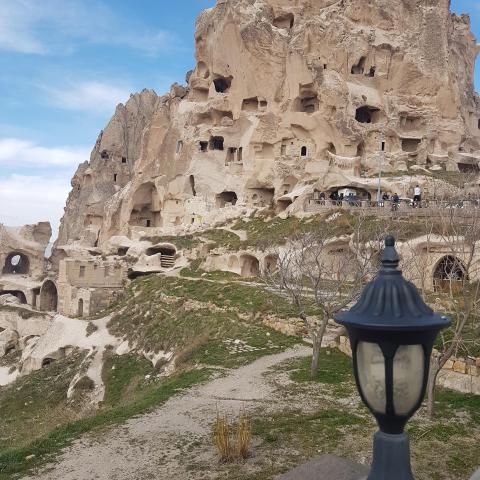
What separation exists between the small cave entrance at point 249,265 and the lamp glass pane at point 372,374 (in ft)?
98.0

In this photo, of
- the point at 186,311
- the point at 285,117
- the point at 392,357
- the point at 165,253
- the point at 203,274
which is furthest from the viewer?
the point at 285,117

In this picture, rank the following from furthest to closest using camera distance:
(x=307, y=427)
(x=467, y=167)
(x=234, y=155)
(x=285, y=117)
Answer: (x=234, y=155)
(x=467, y=167)
(x=285, y=117)
(x=307, y=427)

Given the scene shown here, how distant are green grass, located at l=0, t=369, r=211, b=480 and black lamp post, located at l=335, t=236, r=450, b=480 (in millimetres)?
7104

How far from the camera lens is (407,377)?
3.12 m

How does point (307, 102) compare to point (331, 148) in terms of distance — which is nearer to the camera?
point (331, 148)

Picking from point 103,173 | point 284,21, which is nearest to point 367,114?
point 284,21

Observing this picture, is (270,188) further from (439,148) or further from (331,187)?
(439,148)

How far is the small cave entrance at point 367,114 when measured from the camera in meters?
48.5

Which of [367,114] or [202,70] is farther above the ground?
[202,70]

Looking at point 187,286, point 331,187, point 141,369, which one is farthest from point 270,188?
point 141,369

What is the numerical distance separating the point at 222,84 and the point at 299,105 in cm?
1036

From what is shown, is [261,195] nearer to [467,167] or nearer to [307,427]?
[467,167]

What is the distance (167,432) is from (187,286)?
19458 mm

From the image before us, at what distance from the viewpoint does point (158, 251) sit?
141ft
